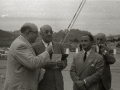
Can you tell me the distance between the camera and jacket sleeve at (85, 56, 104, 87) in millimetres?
4012

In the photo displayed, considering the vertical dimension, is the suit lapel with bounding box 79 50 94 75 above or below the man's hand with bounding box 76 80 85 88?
above

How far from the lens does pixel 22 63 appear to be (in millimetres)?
3002

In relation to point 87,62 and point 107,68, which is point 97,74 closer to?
point 87,62

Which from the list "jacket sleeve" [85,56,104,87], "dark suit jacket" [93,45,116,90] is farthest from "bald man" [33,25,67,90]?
"dark suit jacket" [93,45,116,90]

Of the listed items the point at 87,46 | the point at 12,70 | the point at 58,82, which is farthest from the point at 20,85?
the point at 87,46

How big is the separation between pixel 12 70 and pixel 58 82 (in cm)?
99

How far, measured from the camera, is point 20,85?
3084mm

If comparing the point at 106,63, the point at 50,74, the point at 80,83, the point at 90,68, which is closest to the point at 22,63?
the point at 50,74

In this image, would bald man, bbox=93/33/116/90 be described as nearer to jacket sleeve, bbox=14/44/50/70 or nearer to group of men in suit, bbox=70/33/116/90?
group of men in suit, bbox=70/33/116/90

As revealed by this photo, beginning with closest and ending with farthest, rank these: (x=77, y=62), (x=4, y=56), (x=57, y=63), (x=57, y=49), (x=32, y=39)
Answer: (x=32, y=39) < (x=57, y=63) < (x=57, y=49) < (x=77, y=62) < (x=4, y=56)

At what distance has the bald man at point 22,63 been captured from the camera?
2994mm

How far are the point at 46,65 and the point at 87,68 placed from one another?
2.55 ft

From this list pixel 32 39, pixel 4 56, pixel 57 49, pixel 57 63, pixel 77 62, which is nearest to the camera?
pixel 32 39

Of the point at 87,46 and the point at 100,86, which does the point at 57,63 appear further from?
the point at 100,86
